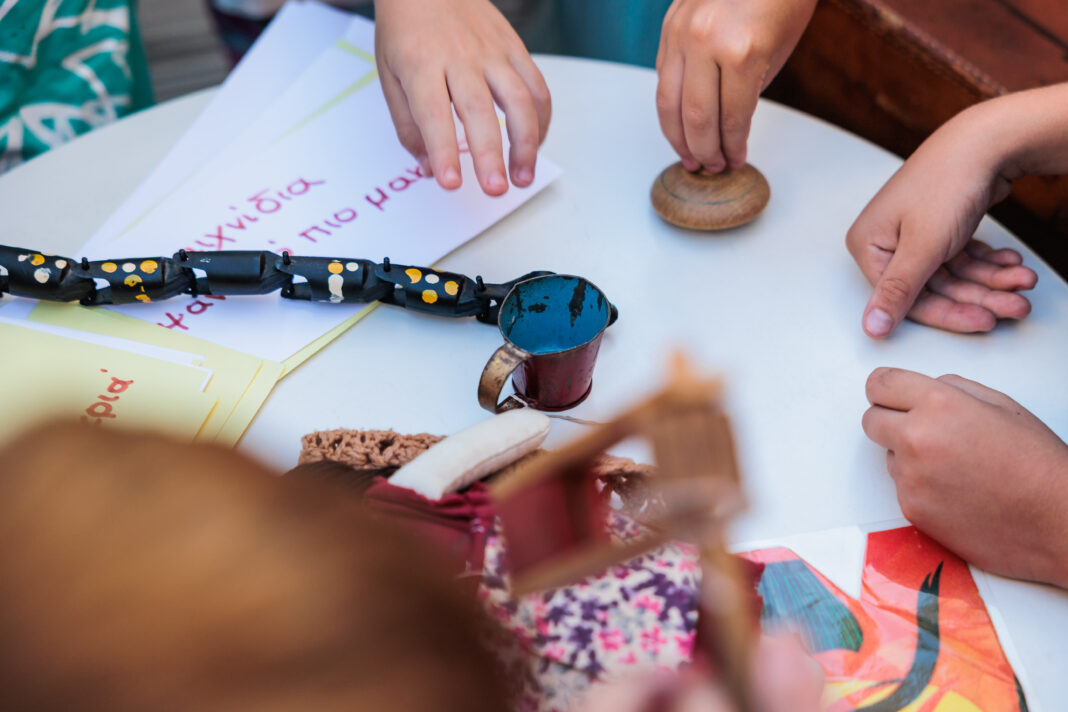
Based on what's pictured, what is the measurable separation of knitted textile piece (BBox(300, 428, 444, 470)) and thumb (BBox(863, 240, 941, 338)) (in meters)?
0.36

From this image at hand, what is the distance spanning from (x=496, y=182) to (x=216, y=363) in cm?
27

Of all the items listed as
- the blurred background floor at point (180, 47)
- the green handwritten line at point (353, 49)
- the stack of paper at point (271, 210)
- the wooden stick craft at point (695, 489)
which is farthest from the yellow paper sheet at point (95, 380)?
the blurred background floor at point (180, 47)

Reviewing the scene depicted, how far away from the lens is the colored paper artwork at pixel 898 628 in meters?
0.46

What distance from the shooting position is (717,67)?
2.21 feet

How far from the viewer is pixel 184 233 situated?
2.41 feet

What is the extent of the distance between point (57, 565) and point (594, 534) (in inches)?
11.6

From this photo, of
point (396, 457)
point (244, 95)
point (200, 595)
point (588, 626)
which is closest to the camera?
point (200, 595)

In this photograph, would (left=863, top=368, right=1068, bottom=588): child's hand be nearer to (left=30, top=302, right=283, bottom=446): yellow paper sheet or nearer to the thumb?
the thumb

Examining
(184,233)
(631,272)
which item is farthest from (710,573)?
(184,233)

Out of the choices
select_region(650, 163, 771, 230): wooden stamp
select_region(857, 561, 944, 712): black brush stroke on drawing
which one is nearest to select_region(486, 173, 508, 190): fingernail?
select_region(650, 163, 771, 230): wooden stamp

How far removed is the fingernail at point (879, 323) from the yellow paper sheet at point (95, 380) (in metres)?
0.52

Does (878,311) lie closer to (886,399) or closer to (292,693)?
(886,399)

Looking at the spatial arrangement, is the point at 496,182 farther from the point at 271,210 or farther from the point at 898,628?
the point at 898,628

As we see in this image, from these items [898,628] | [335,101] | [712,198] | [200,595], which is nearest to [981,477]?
[898,628]
